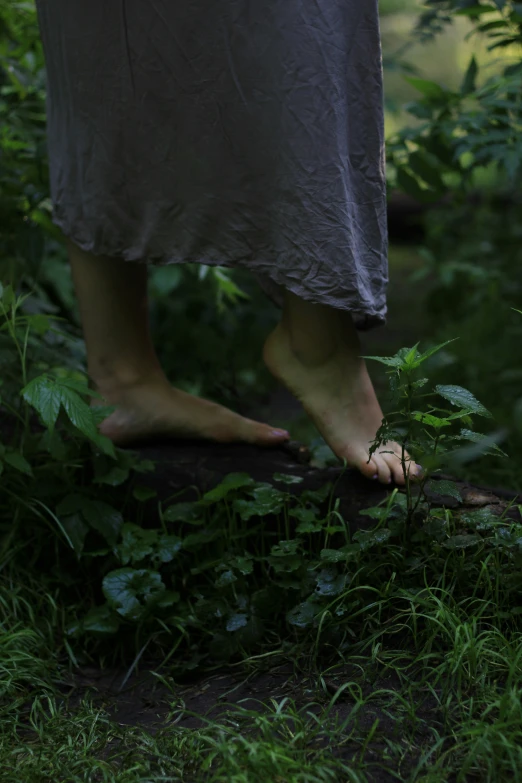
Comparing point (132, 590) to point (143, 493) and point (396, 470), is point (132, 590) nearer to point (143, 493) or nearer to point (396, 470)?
point (143, 493)

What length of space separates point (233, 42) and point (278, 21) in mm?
86

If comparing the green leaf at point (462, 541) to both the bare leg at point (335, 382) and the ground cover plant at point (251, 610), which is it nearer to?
the ground cover plant at point (251, 610)

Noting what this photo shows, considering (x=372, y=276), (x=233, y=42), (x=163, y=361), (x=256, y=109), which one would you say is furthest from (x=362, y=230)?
(x=163, y=361)

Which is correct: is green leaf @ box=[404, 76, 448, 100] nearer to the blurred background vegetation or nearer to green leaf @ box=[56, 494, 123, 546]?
the blurred background vegetation

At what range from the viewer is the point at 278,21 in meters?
1.35

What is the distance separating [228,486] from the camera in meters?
1.57

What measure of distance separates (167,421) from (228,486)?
1.00ft

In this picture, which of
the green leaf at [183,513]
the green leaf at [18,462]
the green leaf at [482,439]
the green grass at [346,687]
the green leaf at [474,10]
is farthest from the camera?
the green leaf at [474,10]

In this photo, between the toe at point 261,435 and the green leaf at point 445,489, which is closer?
the green leaf at point 445,489

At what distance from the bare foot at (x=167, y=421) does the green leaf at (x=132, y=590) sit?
35 centimetres

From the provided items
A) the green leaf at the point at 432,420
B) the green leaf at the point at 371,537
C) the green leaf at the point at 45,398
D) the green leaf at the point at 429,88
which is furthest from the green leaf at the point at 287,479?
the green leaf at the point at 429,88

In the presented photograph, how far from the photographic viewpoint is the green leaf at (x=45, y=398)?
142cm

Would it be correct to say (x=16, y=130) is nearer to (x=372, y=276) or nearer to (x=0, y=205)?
(x=0, y=205)

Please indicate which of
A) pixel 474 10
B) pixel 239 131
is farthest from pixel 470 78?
pixel 239 131
